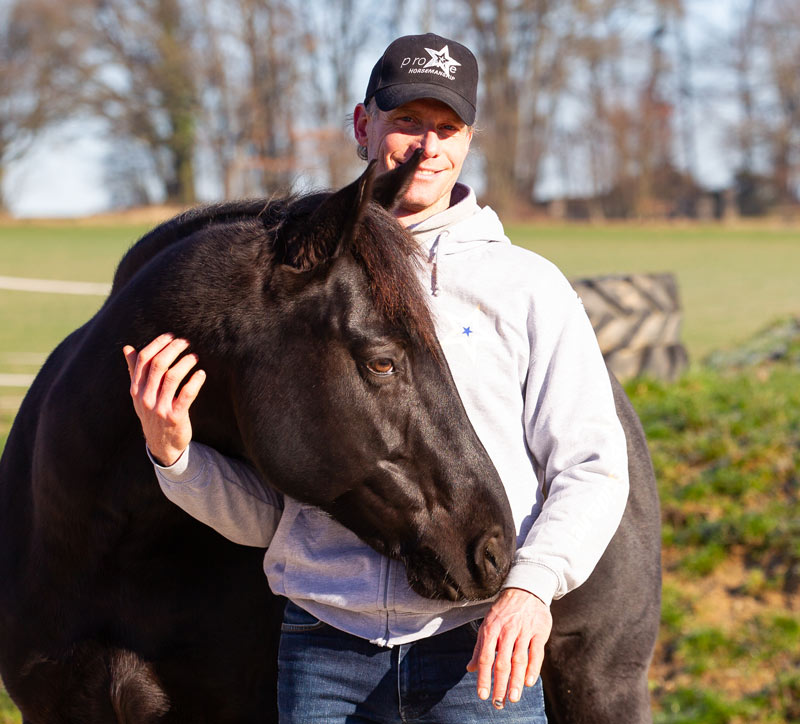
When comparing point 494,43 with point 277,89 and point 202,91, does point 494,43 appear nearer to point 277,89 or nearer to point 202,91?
point 277,89

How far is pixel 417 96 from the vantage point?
7.09ft

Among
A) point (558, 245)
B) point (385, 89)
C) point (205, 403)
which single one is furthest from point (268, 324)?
point (558, 245)

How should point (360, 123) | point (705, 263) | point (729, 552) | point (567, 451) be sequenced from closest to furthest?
point (567, 451) < point (360, 123) < point (729, 552) < point (705, 263)

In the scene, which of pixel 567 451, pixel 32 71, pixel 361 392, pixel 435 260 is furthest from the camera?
pixel 32 71

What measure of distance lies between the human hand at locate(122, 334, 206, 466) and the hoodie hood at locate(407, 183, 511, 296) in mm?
584

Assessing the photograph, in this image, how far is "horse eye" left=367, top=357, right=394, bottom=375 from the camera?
72.9 inches

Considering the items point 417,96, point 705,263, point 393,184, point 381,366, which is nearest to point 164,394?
point 381,366

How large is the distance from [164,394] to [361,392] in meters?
0.38

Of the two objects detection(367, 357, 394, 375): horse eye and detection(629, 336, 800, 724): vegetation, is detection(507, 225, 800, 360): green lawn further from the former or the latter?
detection(367, 357, 394, 375): horse eye

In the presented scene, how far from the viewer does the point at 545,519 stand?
1916 mm

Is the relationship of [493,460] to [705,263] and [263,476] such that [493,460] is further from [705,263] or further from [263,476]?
[705,263]

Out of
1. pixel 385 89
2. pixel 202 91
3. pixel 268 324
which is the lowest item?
pixel 268 324

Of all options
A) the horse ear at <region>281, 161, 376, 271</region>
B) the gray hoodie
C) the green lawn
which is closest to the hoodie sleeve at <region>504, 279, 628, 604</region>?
the gray hoodie

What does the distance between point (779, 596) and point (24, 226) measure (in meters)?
28.6
